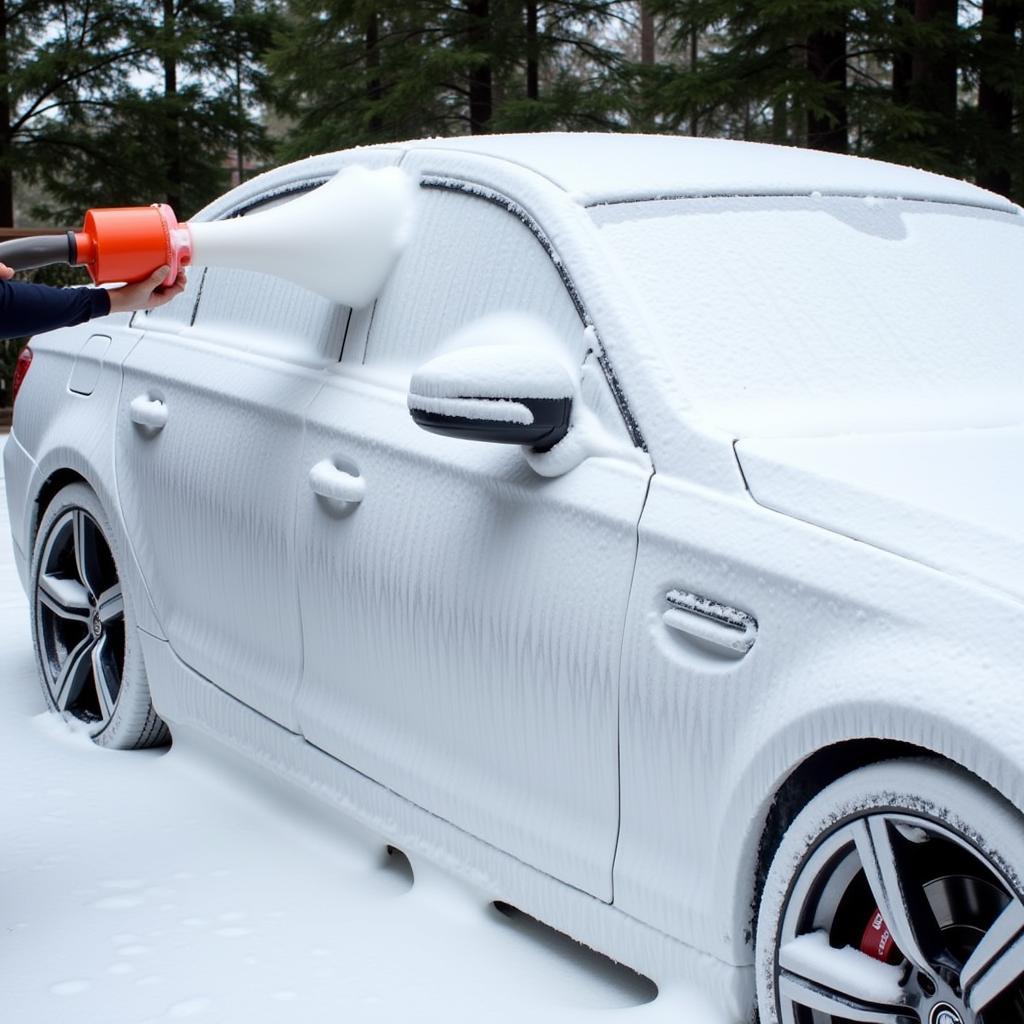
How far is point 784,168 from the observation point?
3.43 m

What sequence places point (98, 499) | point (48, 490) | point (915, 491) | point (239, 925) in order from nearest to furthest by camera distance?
point (915, 491) → point (239, 925) → point (98, 499) → point (48, 490)

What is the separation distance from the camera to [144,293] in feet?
11.6

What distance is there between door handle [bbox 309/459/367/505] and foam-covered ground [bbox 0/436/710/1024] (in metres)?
0.79

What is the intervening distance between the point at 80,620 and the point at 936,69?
43.4 ft

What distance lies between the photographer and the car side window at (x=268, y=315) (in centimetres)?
366

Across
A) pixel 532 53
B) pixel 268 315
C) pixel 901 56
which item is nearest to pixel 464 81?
pixel 532 53

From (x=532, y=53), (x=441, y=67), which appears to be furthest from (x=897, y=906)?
(x=532, y=53)

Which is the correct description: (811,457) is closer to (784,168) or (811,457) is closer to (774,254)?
(774,254)

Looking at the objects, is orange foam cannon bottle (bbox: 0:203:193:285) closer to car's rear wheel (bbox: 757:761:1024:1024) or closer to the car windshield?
the car windshield

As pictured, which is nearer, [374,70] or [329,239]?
[329,239]

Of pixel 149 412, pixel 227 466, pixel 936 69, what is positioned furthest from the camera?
pixel 936 69

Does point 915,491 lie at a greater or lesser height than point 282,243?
lesser

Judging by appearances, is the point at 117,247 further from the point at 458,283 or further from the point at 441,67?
the point at 441,67

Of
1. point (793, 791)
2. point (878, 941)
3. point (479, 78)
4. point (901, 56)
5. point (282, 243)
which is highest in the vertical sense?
point (479, 78)
